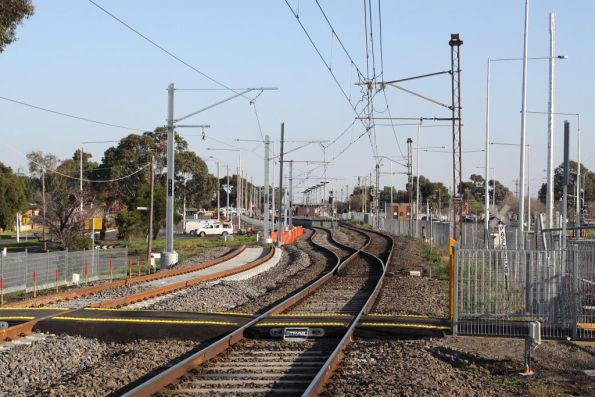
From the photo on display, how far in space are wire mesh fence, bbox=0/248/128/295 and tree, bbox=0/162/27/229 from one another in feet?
144

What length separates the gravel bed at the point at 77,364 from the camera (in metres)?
10.0

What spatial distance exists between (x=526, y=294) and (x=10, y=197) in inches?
2821

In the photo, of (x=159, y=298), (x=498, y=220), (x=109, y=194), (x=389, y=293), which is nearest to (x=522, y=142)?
(x=498, y=220)

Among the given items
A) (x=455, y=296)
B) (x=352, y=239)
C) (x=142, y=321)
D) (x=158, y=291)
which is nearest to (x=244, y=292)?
(x=158, y=291)

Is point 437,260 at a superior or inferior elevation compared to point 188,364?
inferior

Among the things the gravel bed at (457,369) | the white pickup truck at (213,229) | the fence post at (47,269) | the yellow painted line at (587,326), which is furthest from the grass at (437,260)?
the white pickup truck at (213,229)

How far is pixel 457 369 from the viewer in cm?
1127

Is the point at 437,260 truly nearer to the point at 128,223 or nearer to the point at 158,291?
the point at 158,291

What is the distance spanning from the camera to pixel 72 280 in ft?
103

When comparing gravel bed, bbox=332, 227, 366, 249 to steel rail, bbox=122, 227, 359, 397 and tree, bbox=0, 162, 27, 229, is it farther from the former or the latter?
steel rail, bbox=122, 227, 359, 397

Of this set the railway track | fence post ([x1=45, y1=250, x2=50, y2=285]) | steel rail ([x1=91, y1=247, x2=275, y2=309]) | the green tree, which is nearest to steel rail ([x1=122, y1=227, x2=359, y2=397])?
the railway track

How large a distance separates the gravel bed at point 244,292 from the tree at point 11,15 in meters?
10.5

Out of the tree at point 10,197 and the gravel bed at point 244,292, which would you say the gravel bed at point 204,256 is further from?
the tree at point 10,197

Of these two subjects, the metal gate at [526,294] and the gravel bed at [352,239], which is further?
the gravel bed at [352,239]
